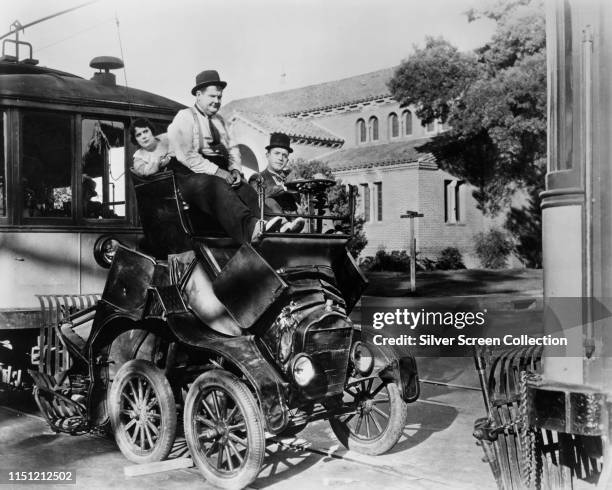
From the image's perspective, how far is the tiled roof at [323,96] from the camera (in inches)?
1267

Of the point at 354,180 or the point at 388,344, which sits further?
the point at 354,180

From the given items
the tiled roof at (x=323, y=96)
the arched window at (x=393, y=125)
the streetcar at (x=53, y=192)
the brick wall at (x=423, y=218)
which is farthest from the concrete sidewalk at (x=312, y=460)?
the tiled roof at (x=323, y=96)

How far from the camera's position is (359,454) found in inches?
205

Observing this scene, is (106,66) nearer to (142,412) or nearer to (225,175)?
(225,175)

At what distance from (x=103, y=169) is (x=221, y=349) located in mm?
2898

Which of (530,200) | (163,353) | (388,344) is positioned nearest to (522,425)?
(388,344)

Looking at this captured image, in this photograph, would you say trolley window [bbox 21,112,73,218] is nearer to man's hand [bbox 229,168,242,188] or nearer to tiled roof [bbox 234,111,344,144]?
man's hand [bbox 229,168,242,188]

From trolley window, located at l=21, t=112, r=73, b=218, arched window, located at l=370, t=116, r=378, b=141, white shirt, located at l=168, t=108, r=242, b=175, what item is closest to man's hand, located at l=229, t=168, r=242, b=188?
white shirt, located at l=168, t=108, r=242, b=175

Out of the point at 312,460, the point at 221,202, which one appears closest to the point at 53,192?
the point at 221,202

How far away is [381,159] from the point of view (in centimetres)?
2870

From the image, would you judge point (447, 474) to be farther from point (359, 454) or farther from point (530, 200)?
point (530, 200)

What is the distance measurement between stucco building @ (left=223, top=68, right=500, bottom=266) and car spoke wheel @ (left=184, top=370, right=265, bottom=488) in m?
20.1

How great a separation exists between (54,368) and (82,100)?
2.38m

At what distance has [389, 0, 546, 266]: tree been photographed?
1983 centimetres
